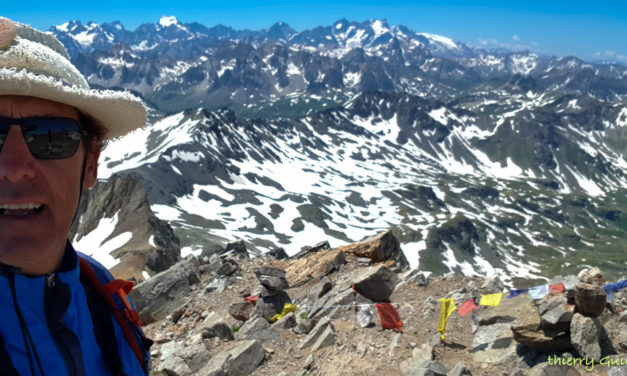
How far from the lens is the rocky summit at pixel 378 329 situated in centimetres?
990

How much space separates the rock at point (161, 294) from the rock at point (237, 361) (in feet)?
23.6

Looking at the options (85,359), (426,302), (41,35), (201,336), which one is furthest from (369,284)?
(41,35)

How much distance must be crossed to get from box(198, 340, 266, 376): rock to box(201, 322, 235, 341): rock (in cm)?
132

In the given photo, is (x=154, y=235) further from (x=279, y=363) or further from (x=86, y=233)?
(x=279, y=363)

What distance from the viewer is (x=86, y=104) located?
3555 mm

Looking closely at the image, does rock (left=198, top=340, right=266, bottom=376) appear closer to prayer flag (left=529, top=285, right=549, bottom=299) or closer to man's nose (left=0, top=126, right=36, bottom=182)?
prayer flag (left=529, top=285, right=549, bottom=299)

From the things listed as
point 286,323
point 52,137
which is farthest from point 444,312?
point 52,137

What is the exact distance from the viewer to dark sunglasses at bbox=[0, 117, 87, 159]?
3.10m

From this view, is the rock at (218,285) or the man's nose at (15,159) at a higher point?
the man's nose at (15,159)

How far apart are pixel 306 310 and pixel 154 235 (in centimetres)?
4340

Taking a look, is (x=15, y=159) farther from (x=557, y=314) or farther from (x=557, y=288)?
(x=557, y=288)

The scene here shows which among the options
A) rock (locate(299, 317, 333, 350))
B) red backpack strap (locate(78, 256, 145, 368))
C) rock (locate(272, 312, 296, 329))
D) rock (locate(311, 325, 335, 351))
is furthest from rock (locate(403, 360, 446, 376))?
red backpack strap (locate(78, 256, 145, 368))

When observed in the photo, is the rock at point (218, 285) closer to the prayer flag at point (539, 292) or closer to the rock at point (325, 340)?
the rock at point (325, 340)

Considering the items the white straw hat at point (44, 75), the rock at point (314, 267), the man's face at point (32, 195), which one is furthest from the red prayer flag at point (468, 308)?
the man's face at point (32, 195)
